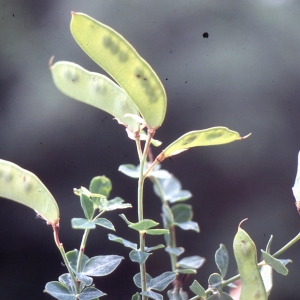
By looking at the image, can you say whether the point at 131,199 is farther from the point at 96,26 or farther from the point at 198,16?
the point at 96,26

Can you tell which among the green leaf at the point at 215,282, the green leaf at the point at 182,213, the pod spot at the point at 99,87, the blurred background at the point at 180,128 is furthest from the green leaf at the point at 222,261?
the blurred background at the point at 180,128

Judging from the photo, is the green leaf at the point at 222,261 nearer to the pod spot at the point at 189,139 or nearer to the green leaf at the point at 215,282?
the green leaf at the point at 215,282

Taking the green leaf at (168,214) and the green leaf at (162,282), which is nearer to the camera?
the green leaf at (162,282)

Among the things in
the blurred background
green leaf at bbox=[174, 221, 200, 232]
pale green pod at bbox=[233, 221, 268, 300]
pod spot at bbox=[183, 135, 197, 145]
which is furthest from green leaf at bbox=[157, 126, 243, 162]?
the blurred background

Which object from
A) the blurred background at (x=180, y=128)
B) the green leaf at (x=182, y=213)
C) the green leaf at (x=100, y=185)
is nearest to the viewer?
the green leaf at (x=100, y=185)

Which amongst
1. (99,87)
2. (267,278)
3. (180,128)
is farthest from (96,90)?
(180,128)

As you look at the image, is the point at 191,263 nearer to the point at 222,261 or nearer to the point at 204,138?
the point at 222,261

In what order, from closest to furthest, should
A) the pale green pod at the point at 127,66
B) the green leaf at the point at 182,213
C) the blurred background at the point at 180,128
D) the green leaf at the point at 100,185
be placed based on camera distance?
the pale green pod at the point at 127,66 → the green leaf at the point at 100,185 → the green leaf at the point at 182,213 → the blurred background at the point at 180,128
